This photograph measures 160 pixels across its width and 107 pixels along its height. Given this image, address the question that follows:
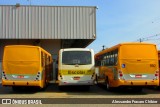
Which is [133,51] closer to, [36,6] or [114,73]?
[114,73]

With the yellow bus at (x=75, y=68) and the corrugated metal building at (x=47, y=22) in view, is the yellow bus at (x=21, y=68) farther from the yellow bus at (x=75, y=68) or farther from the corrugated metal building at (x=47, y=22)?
the corrugated metal building at (x=47, y=22)

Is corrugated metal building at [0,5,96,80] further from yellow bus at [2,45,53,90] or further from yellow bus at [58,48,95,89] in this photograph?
yellow bus at [2,45,53,90]

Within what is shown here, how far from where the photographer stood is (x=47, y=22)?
3472cm

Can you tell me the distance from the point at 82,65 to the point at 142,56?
3.78 meters

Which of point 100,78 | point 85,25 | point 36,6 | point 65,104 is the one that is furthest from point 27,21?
point 65,104

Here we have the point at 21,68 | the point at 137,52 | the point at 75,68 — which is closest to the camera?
the point at 137,52

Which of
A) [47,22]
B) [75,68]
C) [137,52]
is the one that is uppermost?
[47,22]

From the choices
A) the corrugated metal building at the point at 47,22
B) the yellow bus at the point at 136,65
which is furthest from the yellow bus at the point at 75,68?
the corrugated metal building at the point at 47,22

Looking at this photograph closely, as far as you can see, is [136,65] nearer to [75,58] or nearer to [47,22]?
[75,58]

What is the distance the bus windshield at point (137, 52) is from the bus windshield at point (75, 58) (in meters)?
2.84

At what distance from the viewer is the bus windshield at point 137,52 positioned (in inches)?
798

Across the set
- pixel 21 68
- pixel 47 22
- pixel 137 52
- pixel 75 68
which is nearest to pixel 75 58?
pixel 75 68

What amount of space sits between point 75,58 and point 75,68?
620mm

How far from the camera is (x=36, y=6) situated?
34.6 m
